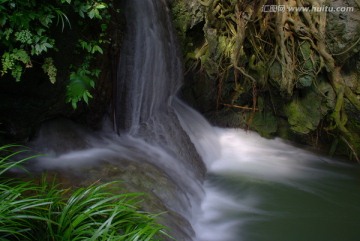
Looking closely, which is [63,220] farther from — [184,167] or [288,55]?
[288,55]

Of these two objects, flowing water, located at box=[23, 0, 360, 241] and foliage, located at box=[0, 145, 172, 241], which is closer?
foliage, located at box=[0, 145, 172, 241]

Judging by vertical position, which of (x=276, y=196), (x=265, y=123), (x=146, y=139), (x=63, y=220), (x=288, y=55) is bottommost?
(x=276, y=196)

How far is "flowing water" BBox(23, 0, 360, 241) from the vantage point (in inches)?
138

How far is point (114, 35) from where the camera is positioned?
3965 mm

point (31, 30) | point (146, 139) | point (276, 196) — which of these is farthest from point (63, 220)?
point (276, 196)

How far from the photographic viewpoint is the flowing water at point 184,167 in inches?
138

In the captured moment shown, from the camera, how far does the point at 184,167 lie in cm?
443

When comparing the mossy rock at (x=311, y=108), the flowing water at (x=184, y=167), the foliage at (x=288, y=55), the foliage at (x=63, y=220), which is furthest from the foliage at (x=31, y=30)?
the mossy rock at (x=311, y=108)

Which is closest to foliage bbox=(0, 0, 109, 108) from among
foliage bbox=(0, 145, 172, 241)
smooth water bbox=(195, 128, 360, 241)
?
foliage bbox=(0, 145, 172, 241)

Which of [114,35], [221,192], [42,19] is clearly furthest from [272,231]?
[42,19]

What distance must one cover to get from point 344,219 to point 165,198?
2.37m

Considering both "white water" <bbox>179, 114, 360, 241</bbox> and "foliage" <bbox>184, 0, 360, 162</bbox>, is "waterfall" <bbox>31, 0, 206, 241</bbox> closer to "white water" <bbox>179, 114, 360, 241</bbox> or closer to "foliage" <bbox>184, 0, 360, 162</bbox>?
"white water" <bbox>179, 114, 360, 241</bbox>

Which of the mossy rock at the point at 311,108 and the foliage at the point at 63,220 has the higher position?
the mossy rock at the point at 311,108

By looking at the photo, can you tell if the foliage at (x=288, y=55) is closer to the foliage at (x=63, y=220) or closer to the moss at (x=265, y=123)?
the moss at (x=265, y=123)
